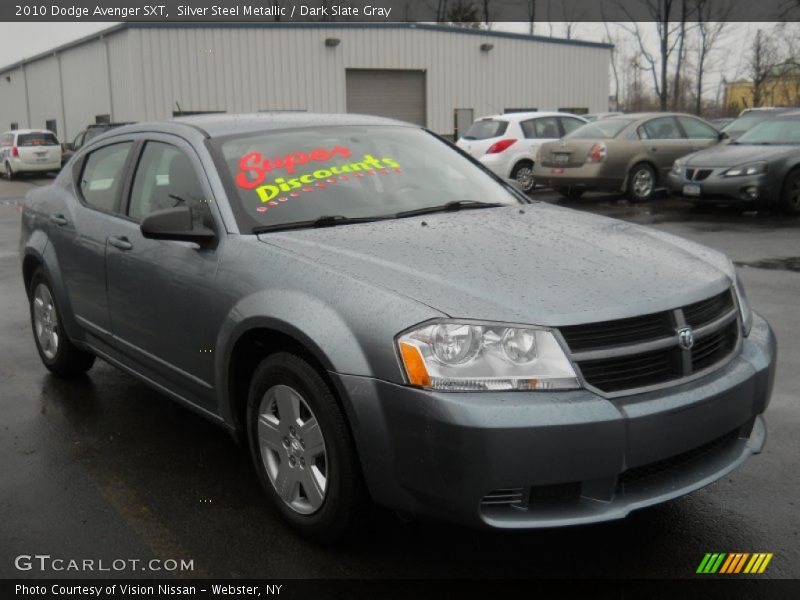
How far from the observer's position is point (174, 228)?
3.62 m

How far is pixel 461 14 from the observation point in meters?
45.0

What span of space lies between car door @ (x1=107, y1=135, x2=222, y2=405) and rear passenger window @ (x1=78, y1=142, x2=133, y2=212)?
220mm

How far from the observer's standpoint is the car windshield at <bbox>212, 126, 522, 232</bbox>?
3.81 metres

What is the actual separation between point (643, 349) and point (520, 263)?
1.88 ft

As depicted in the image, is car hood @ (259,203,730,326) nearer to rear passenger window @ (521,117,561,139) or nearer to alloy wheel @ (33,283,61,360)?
alloy wheel @ (33,283,61,360)

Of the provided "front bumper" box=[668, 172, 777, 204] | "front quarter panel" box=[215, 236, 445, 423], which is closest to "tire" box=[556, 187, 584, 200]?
"front bumper" box=[668, 172, 777, 204]

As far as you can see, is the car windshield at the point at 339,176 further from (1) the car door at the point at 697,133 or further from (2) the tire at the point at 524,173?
(2) the tire at the point at 524,173

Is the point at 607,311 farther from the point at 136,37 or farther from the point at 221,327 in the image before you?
the point at 136,37

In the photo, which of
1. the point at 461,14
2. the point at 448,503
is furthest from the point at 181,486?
the point at 461,14

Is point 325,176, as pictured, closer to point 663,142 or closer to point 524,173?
point 663,142

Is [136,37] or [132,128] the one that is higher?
[136,37]

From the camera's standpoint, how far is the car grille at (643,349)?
2775mm

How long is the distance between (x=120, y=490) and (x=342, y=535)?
4.01 feet

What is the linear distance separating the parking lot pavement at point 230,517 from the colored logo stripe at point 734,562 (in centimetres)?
4
